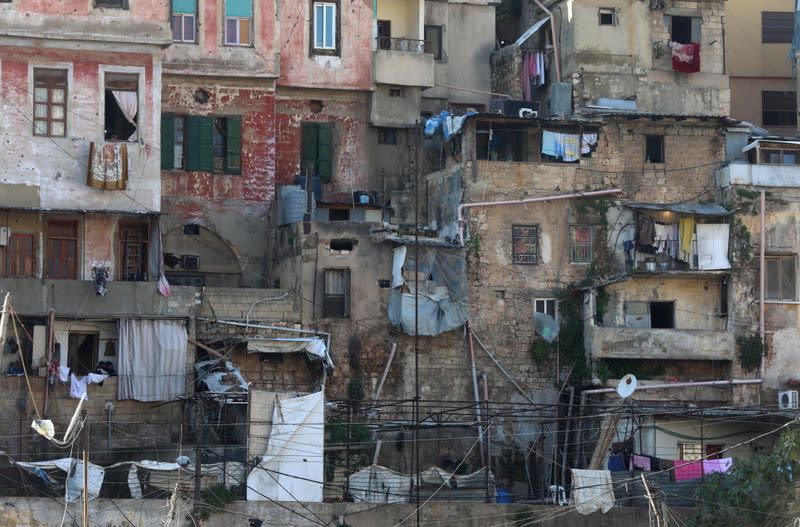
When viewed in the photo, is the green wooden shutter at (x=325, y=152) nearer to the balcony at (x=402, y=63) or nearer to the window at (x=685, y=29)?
the balcony at (x=402, y=63)

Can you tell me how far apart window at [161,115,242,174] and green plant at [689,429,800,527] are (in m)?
14.8

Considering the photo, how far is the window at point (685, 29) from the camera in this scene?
54.3 m

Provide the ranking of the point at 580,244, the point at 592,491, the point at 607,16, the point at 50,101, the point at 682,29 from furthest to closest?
the point at 682,29, the point at 607,16, the point at 580,244, the point at 50,101, the point at 592,491

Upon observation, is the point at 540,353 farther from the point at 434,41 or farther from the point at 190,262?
the point at 434,41

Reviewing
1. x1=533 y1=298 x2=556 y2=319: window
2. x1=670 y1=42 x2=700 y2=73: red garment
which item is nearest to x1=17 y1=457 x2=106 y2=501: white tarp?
x1=533 y1=298 x2=556 y2=319: window

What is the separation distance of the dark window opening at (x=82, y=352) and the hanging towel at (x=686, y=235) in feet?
45.5

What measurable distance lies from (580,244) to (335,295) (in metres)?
6.05

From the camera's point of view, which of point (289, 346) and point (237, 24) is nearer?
point (289, 346)

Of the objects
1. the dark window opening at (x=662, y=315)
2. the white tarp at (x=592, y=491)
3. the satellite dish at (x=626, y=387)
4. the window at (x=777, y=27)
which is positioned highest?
the window at (x=777, y=27)

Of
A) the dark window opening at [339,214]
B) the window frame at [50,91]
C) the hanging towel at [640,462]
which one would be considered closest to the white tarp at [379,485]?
the hanging towel at [640,462]

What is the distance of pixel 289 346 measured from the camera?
1868 inches

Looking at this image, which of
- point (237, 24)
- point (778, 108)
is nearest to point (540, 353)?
point (237, 24)

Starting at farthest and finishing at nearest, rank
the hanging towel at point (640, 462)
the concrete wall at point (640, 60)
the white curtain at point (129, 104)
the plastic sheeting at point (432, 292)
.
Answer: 1. the concrete wall at point (640, 60)
2. the plastic sheeting at point (432, 292)
3. the hanging towel at point (640, 462)
4. the white curtain at point (129, 104)

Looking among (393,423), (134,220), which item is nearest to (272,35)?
(134,220)
